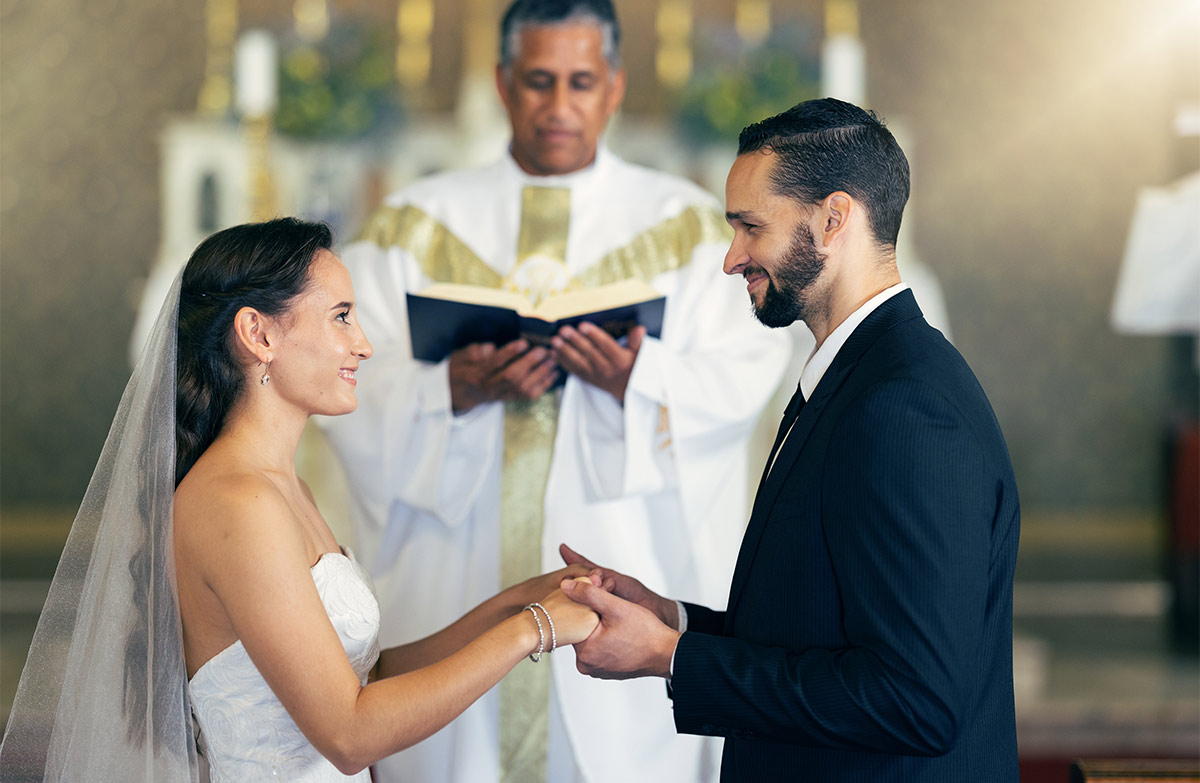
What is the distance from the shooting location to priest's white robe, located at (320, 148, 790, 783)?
3.14 meters

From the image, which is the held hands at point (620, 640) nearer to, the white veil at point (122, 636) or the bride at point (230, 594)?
the bride at point (230, 594)

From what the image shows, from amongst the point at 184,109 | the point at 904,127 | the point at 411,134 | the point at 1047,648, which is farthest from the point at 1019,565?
the point at 184,109

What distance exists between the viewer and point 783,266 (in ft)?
6.41

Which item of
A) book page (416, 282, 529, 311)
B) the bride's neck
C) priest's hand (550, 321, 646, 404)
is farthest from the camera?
priest's hand (550, 321, 646, 404)

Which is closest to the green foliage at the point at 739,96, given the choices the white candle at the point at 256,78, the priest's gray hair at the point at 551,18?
the white candle at the point at 256,78

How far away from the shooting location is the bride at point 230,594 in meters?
1.90

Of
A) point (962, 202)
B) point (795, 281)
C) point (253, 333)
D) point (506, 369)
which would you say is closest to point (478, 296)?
point (506, 369)

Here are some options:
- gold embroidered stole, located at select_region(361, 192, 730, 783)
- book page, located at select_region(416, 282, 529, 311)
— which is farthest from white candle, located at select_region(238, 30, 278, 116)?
book page, located at select_region(416, 282, 529, 311)

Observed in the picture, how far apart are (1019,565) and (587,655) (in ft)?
20.7

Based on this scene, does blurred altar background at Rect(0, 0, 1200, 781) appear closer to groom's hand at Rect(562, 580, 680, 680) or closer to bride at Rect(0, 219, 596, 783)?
bride at Rect(0, 219, 596, 783)

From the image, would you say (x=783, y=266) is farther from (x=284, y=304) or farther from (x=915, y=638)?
(x=284, y=304)

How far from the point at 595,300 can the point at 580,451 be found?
50cm

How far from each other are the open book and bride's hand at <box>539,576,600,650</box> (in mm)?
923

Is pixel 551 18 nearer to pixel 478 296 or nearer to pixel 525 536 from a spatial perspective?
pixel 478 296
